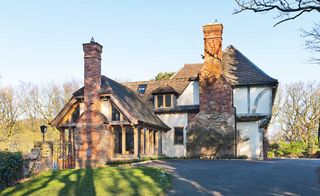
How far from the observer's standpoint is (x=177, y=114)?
25.6m

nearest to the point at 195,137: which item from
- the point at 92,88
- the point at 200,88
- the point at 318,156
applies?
the point at 200,88

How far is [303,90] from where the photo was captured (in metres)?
41.5

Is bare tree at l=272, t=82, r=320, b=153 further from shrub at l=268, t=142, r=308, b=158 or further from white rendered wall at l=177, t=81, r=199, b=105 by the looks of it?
white rendered wall at l=177, t=81, r=199, b=105

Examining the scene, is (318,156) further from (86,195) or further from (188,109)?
(86,195)

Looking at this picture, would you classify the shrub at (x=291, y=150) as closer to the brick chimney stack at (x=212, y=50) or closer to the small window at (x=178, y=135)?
the small window at (x=178, y=135)

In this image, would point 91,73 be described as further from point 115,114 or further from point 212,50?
point 212,50

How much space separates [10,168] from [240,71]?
17.3 meters

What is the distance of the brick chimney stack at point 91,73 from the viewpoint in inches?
812

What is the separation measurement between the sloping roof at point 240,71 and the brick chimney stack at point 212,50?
1.17m

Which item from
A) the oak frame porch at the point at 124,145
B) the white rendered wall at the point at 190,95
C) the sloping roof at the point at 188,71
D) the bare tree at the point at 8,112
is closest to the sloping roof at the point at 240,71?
the white rendered wall at the point at 190,95

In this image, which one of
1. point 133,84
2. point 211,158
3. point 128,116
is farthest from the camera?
point 133,84

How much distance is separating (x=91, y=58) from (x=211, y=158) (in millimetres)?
9979

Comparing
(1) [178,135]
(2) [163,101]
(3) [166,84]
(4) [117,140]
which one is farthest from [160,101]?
(4) [117,140]

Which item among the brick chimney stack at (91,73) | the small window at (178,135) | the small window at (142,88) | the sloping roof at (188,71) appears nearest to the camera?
the brick chimney stack at (91,73)
